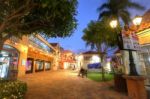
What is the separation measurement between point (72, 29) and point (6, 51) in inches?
439

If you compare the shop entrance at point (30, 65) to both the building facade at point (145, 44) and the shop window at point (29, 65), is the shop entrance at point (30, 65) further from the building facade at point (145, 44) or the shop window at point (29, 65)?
the building facade at point (145, 44)

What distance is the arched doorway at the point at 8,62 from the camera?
1523cm

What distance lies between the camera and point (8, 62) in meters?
16.4

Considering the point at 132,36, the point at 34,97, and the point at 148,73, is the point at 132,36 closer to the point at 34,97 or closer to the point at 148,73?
the point at 148,73

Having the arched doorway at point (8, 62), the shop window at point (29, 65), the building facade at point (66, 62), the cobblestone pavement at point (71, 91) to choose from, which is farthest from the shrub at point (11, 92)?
the building facade at point (66, 62)

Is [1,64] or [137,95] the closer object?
[137,95]

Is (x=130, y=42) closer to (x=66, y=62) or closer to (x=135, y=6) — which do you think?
(x=135, y=6)

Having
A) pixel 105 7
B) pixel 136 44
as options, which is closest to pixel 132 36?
pixel 136 44

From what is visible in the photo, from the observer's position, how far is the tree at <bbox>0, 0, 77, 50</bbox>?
5.84 meters

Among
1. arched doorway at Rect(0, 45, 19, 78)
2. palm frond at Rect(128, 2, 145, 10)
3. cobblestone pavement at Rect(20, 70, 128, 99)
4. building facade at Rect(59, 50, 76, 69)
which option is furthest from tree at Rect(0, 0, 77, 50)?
building facade at Rect(59, 50, 76, 69)

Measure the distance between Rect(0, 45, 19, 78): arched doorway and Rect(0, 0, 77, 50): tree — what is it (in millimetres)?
9361

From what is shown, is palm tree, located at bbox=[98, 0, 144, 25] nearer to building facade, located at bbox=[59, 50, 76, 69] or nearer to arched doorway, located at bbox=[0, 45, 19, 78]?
arched doorway, located at bbox=[0, 45, 19, 78]

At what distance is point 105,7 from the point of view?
648 inches

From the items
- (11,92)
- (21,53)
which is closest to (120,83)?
(11,92)
